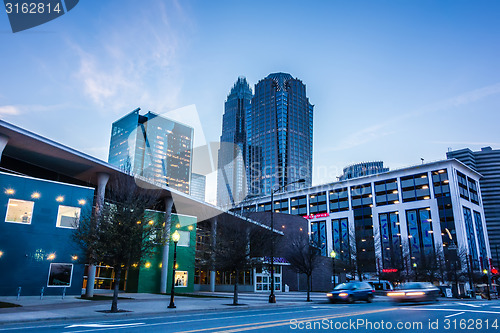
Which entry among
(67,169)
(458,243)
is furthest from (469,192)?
(67,169)

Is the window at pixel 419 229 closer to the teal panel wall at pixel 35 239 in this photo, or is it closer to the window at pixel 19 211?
the teal panel wall at pixel 35 239

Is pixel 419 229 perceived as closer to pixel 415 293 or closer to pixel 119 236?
pixel 415 293

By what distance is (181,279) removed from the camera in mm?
41000

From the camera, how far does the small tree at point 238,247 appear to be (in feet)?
84.3

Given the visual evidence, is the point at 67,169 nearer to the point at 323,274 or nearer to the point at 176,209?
the point at 176,209

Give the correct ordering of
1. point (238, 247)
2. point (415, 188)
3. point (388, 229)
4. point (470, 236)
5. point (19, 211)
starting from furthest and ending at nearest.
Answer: point (388, 229) < point (415, 188) < point (470, 236) < point (19, 211) < point (238, 247)

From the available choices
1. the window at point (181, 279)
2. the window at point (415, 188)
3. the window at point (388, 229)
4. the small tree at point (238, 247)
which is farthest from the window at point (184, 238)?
the window at point (415, 188)

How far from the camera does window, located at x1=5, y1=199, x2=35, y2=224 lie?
90.1 feet

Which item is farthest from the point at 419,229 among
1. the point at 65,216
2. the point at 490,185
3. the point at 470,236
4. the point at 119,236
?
the point at 490,185

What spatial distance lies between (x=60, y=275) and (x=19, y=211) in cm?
608

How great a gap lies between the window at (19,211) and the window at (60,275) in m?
4.30

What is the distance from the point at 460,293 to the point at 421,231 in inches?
1875

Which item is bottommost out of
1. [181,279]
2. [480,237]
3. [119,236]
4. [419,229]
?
[181,279]

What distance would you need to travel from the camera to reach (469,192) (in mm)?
93125
